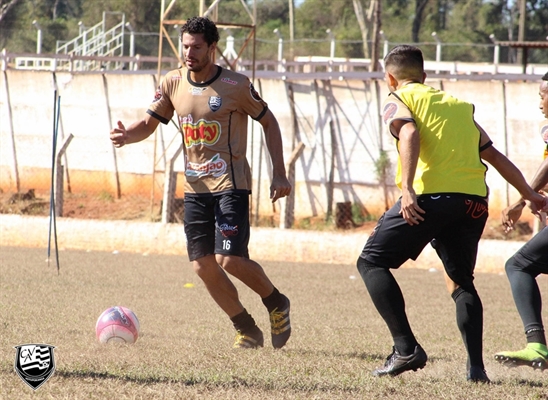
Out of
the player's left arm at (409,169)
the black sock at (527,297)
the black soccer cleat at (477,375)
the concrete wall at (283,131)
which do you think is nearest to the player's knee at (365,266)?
the player's left arm at (409,169)

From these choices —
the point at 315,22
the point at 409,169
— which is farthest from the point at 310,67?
the point at 315,22

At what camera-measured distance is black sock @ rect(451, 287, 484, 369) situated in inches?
208

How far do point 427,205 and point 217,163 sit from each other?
1.74 m

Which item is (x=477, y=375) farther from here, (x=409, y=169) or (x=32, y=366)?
(x=32, y=366)

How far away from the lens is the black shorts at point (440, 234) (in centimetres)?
509

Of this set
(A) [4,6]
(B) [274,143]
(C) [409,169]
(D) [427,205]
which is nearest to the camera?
(C) [409,169]

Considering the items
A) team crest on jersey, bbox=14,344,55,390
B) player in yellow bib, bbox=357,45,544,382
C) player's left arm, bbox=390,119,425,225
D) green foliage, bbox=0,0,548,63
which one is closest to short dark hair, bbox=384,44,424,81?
player in yellow bib, bbox=357,45,544,382

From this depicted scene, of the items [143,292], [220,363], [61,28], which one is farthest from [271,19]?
[220,363]

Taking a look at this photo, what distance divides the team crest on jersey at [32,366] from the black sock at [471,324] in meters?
2.30

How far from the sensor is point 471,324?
5297mm

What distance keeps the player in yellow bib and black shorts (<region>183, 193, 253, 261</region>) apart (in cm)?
122

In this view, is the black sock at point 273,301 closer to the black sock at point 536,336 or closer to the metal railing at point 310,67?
the black sock at point 536,336

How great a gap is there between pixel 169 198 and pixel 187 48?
9593mm

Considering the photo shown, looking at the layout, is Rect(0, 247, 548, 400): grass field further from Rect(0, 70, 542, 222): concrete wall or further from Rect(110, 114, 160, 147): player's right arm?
Rect(0, 70, 542, 222): concrete wall
